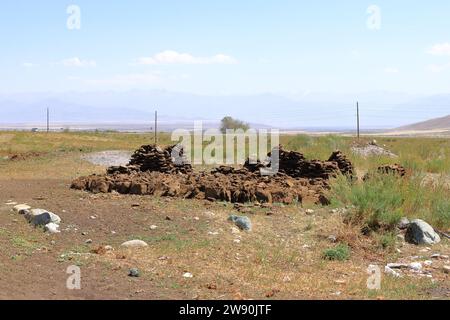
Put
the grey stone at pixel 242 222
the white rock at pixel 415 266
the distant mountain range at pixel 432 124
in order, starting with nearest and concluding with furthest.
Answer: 1. the white rock at pixel 415 266
2. the grey stone at pixel 242 222
3. the distant mountain range at pixel 432 124

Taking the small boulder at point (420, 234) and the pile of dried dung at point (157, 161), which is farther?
the pile of dried dung at point (157, 161)

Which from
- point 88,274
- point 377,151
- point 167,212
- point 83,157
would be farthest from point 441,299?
point 377,151

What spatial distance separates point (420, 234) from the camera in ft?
33.2

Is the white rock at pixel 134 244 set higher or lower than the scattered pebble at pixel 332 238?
higher

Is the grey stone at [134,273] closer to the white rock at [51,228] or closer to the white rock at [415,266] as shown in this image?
the white rock at [51,228]

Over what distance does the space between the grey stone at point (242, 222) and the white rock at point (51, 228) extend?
3.02 metres

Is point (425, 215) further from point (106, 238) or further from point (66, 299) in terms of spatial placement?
point (66, 299)

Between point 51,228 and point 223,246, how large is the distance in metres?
2.76

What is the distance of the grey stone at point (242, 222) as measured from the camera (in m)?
10.3

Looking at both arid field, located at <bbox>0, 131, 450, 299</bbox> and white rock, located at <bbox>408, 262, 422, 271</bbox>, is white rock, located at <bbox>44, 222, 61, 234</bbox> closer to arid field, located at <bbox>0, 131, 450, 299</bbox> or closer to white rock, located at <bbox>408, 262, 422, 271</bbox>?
arid field, located at <bbox>0, 131, 450, 299</bbox>

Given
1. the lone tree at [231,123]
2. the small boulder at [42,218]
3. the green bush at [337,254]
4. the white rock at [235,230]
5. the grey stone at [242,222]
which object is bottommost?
the green bush at [337,254]

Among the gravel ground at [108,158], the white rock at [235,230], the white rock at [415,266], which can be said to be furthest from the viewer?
the gravel ground at [108,158]

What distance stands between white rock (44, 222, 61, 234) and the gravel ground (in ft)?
38.5

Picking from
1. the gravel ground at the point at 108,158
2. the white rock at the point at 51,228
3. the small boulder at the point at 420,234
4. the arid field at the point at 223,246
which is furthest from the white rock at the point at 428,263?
the gravel ground at the point at 108,158
